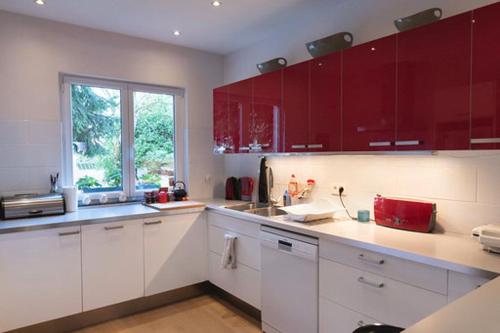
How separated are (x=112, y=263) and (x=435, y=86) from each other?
2.57 metres

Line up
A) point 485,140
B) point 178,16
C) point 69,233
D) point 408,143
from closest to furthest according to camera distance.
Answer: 1. point 485,140
2. point 408,143
3. point 69,233
4. point 178,16

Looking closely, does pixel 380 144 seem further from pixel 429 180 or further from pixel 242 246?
pixel 242 246

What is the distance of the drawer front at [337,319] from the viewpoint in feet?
5.84

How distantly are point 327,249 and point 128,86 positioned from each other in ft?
8.21

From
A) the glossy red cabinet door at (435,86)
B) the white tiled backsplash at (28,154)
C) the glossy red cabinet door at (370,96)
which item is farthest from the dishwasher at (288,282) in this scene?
the white tiled backsplash at (28,154)

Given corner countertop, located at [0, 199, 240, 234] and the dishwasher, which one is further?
corner countertop, located at [0, 199, 240, 234]

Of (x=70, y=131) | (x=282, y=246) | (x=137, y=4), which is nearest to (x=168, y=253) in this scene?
(x=282, y=246)

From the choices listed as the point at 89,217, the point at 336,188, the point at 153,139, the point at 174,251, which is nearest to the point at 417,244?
the point at 336,188

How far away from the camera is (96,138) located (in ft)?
10.3

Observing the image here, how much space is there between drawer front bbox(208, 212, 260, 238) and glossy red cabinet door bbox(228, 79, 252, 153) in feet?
2.09

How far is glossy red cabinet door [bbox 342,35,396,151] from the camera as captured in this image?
185 cm

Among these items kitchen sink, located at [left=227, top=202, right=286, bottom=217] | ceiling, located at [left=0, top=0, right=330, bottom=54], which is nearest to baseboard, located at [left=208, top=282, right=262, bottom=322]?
kitchen sink, located at [left=227, top=202, right=286, bottom=217]

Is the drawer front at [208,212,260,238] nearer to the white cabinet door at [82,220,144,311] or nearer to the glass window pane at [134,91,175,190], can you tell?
the white cabinet door at [82,220,144,311]

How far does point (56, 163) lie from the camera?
9.25 feet
